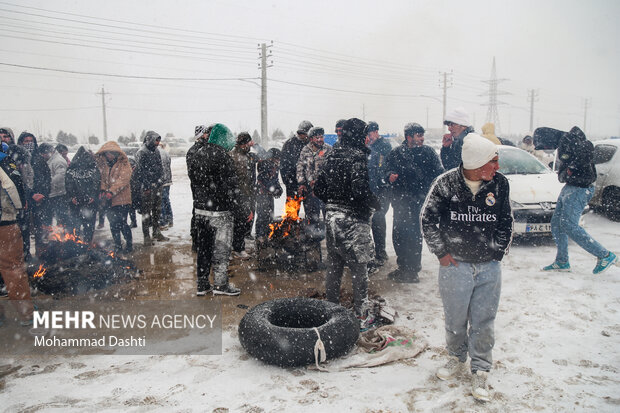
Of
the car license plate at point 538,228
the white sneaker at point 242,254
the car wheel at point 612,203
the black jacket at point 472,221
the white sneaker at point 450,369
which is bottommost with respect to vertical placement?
the white sneaker at point 450,369

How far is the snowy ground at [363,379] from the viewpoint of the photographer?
3.03 m

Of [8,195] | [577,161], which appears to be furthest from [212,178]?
[577,161]

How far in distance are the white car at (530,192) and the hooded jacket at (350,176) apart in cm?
369

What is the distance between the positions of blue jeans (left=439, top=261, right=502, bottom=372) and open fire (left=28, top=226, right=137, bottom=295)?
479cm

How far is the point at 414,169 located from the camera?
18.9 feet

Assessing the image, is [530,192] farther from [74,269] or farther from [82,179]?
[82,179]

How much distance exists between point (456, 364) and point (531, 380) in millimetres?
588

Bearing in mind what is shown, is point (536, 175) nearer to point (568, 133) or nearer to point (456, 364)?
point (568, 133)

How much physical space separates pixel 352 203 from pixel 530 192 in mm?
5075

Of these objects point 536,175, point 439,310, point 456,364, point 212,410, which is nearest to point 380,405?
point 456,364

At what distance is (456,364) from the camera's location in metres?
3.50


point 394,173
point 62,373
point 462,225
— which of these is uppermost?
point 394,173

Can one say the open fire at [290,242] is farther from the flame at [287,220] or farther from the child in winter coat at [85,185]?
the child in winter coat at [85,185]

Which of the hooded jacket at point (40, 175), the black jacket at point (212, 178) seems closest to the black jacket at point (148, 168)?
the hooded jacket at point (40, 175)
